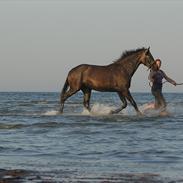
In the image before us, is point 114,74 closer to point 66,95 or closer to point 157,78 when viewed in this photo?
point 157,78

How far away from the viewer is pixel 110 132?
49.9ft

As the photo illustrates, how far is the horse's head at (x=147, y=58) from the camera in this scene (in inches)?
825

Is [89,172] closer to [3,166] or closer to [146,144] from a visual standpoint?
[3,166]

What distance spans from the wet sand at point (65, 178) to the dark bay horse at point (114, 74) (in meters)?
11.9

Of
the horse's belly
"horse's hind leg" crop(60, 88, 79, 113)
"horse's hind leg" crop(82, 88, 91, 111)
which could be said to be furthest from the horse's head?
"horse's hind leg" crop(60, 88, 79, 113)

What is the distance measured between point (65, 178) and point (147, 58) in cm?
1280

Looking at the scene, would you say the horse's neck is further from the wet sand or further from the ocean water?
the wet sand

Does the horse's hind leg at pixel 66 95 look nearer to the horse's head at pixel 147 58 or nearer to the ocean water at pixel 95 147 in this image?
the horse's head at pixel 147 58

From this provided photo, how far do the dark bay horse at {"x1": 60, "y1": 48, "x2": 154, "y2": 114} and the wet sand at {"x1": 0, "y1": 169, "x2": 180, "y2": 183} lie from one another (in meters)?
11.9

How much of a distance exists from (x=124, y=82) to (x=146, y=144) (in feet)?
28.2

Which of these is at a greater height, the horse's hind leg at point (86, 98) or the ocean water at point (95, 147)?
the ocean water at point (95, 147)

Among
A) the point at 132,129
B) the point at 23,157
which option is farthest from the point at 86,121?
the point at 23,157

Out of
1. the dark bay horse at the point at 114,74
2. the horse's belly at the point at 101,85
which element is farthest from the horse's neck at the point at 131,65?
the horse's belly at the point at 101,85

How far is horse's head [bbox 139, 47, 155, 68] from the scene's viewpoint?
68.7 feet
